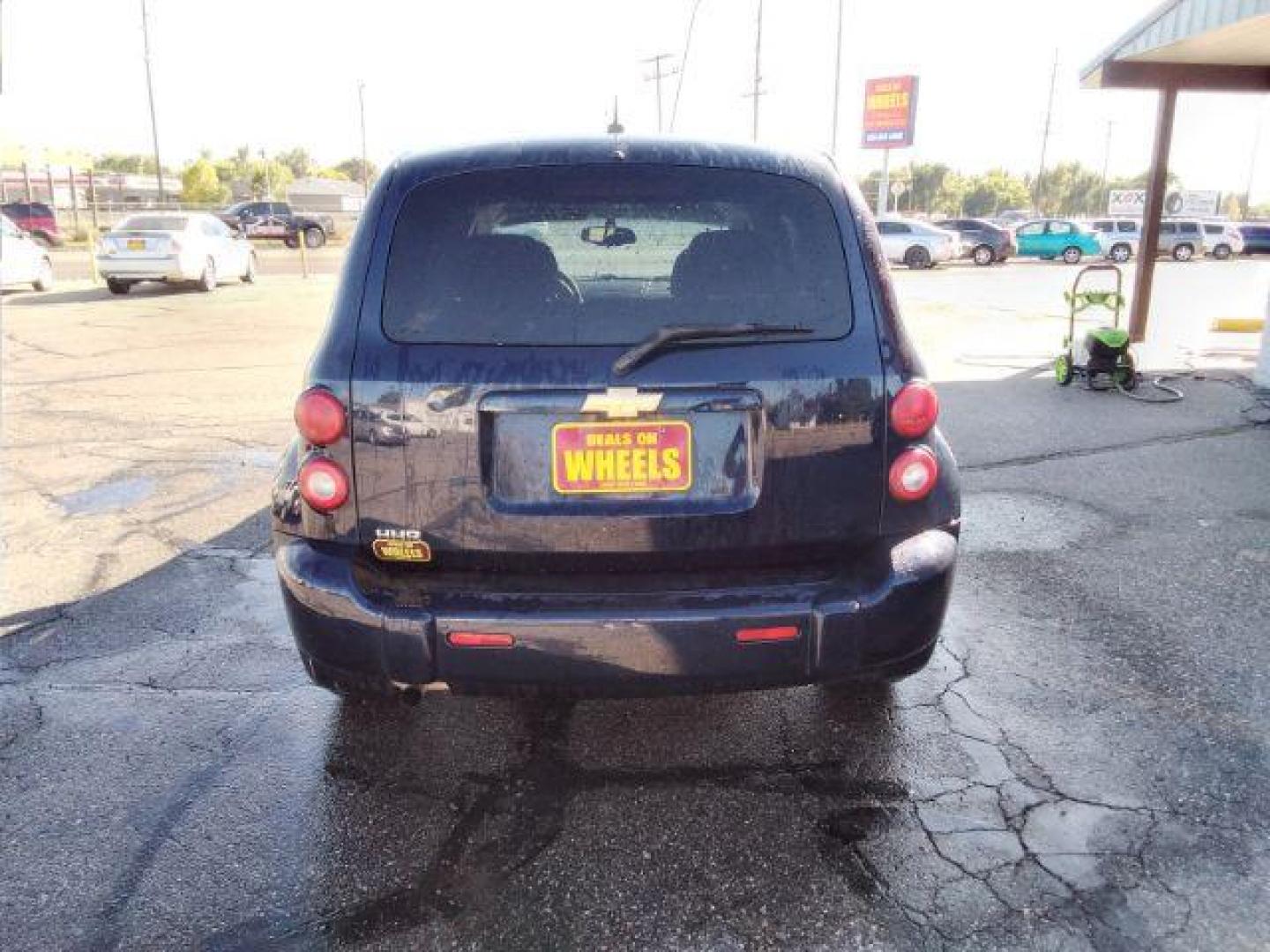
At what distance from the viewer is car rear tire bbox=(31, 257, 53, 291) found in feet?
59.9

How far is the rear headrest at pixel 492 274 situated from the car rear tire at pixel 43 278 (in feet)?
63.2

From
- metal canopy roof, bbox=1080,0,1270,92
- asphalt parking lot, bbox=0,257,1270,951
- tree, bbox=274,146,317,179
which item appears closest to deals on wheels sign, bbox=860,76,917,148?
metal canopy roof, bbox=1080,0,1270,92

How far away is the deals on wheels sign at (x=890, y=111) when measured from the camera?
42375 millimetres

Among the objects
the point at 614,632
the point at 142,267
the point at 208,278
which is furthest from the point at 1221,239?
the point at 614,632

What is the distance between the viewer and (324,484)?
98.0 inches

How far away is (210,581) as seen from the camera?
445 cm

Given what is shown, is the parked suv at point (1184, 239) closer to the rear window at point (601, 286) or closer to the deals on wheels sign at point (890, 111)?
the deals on wheels sign at point (890, 111)

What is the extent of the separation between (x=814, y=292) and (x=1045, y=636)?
2.11m

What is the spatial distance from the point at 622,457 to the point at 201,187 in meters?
76.1

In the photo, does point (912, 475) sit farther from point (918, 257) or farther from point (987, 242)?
point (987, 242)

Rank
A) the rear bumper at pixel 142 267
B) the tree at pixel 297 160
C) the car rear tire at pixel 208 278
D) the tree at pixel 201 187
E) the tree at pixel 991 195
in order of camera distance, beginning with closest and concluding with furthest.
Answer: the rear bumper at pixel 142 267 → the car rear tire at pixel 208 278 → the tree at pixel 201 187 → the tree at pixel 991 195 → the tree at pixel 297 160

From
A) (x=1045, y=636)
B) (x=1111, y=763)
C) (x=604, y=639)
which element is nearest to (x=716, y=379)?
(x=604, y=639)

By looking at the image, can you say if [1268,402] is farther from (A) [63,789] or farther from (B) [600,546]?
(A) [63,789]

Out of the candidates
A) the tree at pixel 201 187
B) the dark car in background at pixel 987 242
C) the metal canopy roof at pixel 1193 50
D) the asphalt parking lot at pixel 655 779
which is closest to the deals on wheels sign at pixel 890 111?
the dark car in background at pixel 987 242
